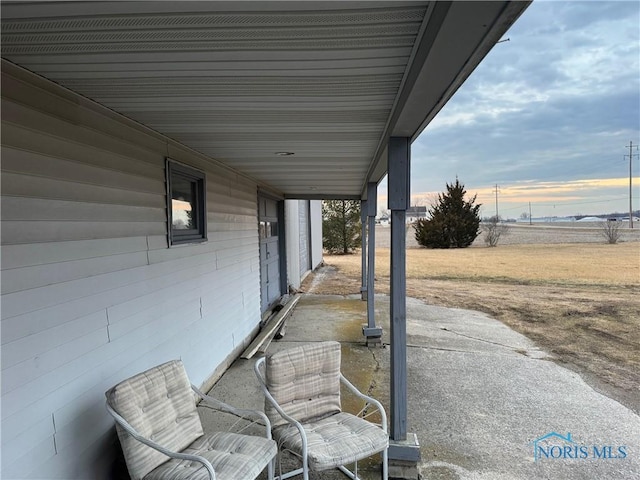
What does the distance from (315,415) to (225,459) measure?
77 centimetres

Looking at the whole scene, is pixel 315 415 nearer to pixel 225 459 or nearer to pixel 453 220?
pixel 225 459

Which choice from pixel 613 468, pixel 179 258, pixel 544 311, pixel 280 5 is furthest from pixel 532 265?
pixel 280 5

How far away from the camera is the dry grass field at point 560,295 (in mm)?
4846

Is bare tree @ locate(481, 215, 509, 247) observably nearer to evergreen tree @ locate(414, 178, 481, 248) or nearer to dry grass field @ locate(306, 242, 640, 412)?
evergreen tree @ locate(414, 178, 481, 248)

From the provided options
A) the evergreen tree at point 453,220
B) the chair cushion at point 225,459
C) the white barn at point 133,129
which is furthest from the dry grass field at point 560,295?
the evergreen tree at point 453,220

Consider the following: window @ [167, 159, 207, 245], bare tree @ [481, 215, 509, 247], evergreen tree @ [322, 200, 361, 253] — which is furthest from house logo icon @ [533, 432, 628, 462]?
bare tree @ [481, 215, 509, 247]

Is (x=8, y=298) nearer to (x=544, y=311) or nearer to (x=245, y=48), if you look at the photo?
(x=245, y=48)

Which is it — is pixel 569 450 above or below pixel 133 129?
below

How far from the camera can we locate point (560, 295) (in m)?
9.48

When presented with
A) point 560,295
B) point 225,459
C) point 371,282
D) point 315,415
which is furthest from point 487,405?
point 560,295

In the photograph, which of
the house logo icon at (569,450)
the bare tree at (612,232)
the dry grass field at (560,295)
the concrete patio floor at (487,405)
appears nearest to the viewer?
the concrete patio floor at (487,405)

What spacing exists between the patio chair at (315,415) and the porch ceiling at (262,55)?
168cm

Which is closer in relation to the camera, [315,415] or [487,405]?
[315,415]

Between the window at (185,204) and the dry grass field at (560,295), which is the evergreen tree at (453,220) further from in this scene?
the window at (185,204)
